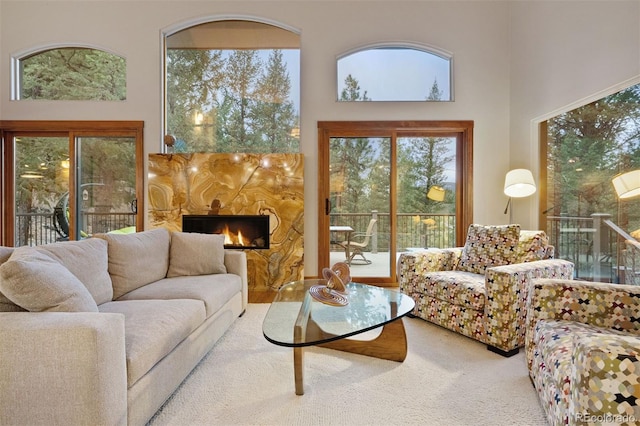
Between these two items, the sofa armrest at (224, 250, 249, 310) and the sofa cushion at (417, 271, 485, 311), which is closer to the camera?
the sofa cushion at (417, 271, 485, 311)

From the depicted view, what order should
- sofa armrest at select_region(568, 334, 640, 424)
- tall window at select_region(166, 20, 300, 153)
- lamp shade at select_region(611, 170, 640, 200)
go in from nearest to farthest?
1. sofa armrest at select_region(568, 334, 640, 424)
2. lamp shade at select_region(611, 170, 640, 200)
3. tall window at select_region(166, 20, 300, 153)

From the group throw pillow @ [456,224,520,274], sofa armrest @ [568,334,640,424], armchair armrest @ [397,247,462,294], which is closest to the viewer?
sofa armrest @ [568,334,640,424]

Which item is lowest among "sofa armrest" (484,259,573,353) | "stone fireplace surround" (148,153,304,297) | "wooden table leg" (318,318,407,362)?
"wooden table leg" (318,318,407,362)

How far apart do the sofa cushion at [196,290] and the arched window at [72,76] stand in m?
3.07

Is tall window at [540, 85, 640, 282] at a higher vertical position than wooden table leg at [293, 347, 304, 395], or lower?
higher

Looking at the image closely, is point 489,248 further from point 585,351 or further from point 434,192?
point 585,351

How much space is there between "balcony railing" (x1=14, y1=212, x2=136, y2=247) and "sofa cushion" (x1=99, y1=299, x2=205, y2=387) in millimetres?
2721

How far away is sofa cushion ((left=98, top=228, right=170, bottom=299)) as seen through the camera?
2162 mm

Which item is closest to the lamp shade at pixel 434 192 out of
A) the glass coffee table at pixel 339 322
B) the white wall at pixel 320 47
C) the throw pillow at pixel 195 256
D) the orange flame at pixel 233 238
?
the white wall at pixel 320 47

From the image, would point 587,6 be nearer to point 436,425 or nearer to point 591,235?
point 591,235

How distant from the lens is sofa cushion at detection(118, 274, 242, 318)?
2.11 meters

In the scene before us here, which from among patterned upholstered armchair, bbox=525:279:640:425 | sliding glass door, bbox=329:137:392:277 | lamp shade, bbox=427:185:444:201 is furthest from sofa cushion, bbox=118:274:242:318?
lamp shade, bbox=427:185:444:201

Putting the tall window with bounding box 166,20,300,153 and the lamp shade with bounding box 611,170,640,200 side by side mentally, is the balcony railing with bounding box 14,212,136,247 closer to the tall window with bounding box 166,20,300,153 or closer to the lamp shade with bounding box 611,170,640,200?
the tall window with bounding box 166,20,300,153

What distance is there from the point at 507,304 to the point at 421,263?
82cm
